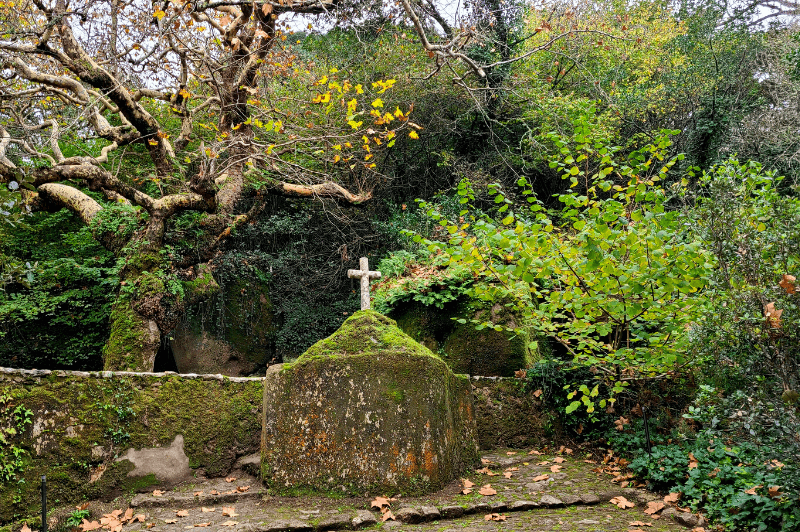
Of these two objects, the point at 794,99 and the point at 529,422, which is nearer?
the point at 529,422

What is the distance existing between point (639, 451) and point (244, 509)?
4.49 meters

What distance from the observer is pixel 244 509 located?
5.34 m

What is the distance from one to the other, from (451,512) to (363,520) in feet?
2.82

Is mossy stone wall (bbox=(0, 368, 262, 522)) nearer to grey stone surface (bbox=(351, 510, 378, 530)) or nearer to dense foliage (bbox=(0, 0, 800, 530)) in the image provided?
dense foliage (bbox=(0, 0, 800, 530))

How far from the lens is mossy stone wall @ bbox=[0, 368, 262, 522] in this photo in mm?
5504

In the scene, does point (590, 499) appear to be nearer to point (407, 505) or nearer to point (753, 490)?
point (753, 490)

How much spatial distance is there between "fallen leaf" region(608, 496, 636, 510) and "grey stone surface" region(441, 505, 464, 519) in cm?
163

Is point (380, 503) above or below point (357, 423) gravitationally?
below

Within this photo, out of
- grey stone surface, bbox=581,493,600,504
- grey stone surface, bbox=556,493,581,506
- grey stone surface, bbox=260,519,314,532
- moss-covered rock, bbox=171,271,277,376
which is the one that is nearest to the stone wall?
grey stone surface, bbox=260,519,314,532

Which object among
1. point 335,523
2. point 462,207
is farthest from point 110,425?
point 462,207

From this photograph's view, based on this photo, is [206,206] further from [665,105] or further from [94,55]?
[665,105]

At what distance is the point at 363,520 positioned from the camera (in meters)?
4.85

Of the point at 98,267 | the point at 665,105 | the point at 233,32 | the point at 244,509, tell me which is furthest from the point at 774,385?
the point at 665,105

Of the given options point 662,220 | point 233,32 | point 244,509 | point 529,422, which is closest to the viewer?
point 662,220
